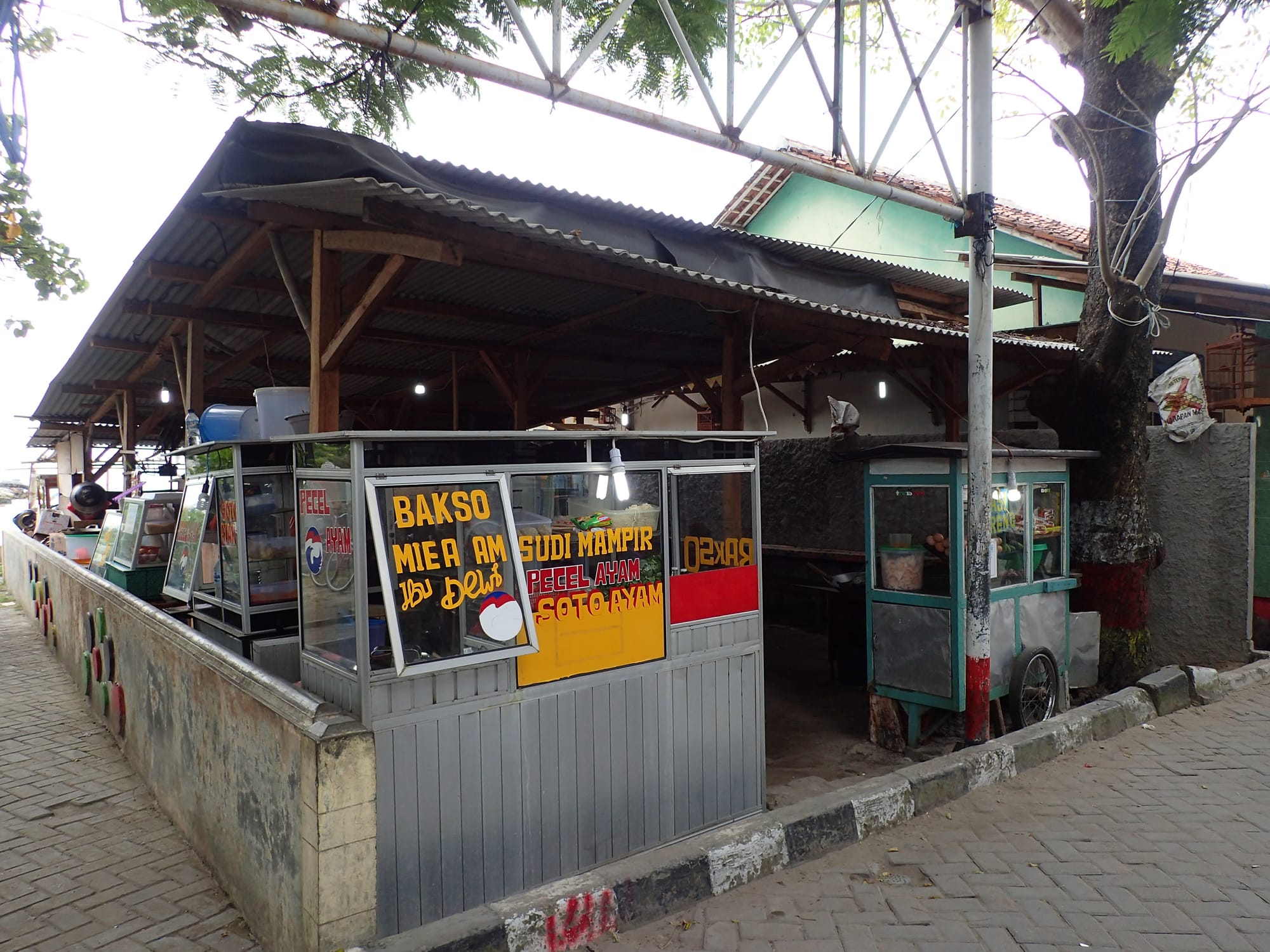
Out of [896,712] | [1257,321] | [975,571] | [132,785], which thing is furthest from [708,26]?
[1257,321]

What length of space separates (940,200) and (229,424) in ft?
22.0

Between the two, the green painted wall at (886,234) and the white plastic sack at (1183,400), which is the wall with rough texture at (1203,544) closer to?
the white plastic sack at (1183,400)

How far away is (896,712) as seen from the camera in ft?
19.1

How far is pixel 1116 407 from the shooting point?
6.98 metres

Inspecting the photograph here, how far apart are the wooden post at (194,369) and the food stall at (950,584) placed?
563 cm

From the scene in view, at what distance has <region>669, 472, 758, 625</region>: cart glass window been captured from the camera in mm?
4242

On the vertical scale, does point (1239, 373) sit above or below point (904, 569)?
above

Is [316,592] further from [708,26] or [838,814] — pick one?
[708,26]

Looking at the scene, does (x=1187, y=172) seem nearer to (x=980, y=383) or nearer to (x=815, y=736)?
(x=980, y=383)

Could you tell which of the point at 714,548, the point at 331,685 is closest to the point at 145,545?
the point at 331,685

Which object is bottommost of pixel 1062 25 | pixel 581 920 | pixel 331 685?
pixel 581 920

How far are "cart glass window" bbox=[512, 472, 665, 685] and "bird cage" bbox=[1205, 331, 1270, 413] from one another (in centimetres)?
850

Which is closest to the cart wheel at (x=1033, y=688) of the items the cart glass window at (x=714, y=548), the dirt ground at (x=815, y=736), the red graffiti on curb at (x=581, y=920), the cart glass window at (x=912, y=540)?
the dirt ground at (x=815, y=736)

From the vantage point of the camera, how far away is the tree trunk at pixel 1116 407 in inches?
274
